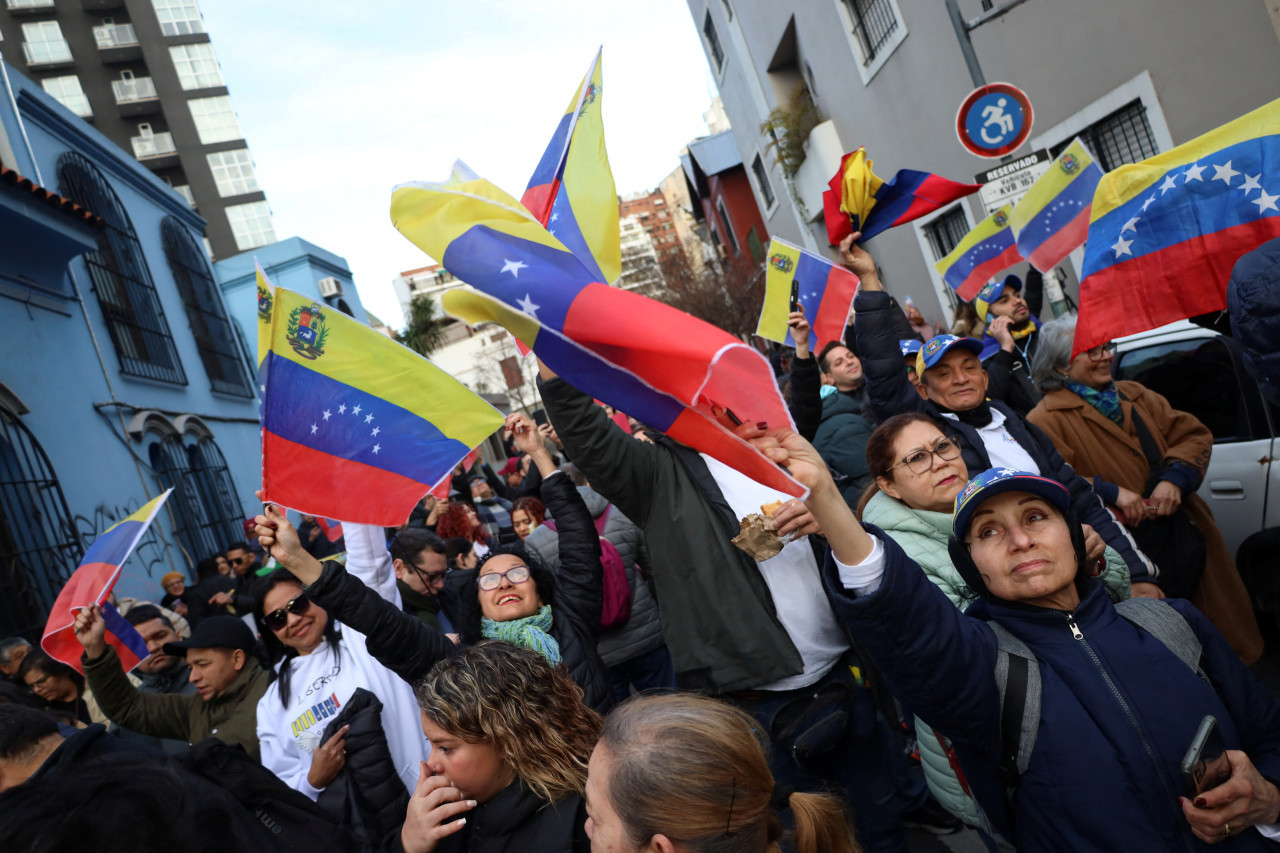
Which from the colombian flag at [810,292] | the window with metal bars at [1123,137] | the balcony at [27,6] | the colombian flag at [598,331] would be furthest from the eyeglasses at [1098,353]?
the balcony at [27,6]

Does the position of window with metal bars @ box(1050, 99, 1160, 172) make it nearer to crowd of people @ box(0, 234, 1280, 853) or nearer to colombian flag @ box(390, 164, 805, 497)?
crowd of people @ box(0, 234, 1280, 853)

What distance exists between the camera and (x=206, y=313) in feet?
51.8

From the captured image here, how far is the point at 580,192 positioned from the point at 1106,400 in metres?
2.79

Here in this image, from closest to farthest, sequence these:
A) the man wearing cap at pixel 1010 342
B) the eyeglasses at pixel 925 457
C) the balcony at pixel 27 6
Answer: the eyeglasses at pixel 925 457
the man wearing cap at pixel 1010 342
the balcony at pixel 27 6

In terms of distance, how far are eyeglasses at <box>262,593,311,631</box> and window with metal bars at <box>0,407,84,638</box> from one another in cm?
571

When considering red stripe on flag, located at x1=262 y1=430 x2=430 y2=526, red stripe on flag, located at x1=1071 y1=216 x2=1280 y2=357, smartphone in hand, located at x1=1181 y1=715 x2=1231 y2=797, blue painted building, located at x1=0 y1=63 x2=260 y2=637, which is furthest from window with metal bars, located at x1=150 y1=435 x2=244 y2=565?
smartphone in hand, located at x1=1181 y1=715 x2=1231 y2=797

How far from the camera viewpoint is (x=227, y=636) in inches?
145

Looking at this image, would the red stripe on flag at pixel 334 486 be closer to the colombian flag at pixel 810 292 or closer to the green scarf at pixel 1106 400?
the colombian flag at pixel 810 292

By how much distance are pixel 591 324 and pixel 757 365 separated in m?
0.39

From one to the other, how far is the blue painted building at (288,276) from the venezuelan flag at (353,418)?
55.3 feet

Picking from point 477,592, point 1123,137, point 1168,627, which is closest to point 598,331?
point 1168,627

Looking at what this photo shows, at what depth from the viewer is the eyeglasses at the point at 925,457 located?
271 centimetres

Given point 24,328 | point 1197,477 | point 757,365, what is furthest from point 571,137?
point 24,328

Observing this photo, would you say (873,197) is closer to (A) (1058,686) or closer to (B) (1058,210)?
(B) (1058,210)
